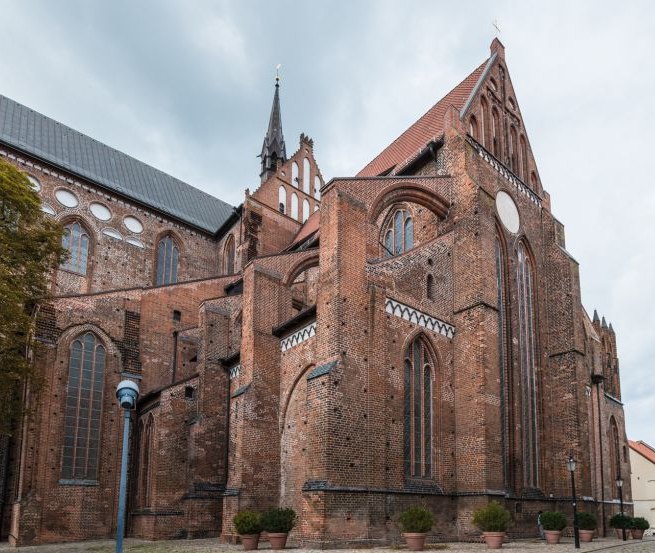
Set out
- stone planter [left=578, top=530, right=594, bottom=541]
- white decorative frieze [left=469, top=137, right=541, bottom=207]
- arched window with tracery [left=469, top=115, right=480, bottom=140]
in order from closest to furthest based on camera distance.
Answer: stone planter [left=578, top=530, right=594, bottom=541], white decorative frieze [left=469, top=137, right=541, bottom=207], arched window with tracery [left=469, top=115, right=480, bottom=140]

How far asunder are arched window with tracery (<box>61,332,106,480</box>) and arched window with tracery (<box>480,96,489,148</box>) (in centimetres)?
1513

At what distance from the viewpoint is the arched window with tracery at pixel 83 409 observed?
2064cm

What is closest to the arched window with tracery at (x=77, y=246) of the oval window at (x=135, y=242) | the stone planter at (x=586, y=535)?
the oval window at (x=135, y=242)

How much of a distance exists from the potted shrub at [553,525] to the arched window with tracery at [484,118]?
39.8 feet

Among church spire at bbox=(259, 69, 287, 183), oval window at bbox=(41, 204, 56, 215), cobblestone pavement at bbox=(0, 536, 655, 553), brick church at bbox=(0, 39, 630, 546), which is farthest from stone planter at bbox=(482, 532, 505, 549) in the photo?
church spire at bbox=(259, 69, 287, 183)

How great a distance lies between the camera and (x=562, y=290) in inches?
880

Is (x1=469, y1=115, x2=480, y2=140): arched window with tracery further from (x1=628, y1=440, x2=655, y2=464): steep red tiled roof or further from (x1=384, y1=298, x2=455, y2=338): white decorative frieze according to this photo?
(x1=628, y1=440, x2=655, y2=464): steep red tiled roof

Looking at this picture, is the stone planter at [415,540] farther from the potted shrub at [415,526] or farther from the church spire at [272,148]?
the church spire at [272,148]

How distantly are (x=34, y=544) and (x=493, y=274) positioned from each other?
50.7 feet

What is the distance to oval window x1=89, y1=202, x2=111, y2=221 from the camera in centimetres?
2943

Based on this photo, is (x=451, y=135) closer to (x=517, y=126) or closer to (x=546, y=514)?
(x=517, y=126)

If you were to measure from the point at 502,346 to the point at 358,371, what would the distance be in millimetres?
6274

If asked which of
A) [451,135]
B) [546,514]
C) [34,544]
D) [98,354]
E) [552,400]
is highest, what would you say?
[451,135]

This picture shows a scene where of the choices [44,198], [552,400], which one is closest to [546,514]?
[552,400]
